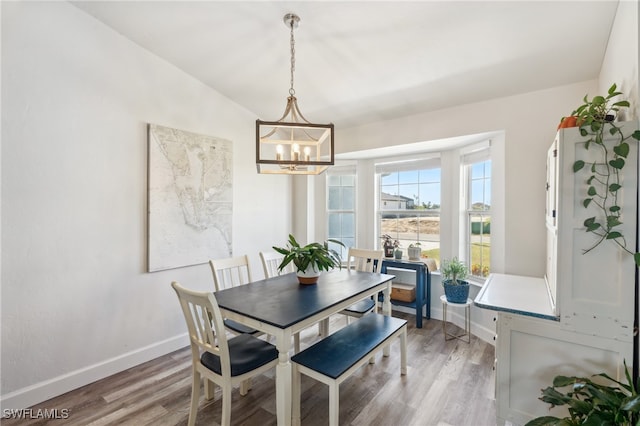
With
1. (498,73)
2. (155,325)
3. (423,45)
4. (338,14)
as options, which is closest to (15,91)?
(155,325)

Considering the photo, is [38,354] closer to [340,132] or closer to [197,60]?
[197,60]

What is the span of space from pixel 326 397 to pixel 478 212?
8.54 feet

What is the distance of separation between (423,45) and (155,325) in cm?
355

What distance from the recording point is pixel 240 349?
6.61 ft

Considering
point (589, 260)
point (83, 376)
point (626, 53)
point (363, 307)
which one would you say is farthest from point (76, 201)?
point (626, 53)

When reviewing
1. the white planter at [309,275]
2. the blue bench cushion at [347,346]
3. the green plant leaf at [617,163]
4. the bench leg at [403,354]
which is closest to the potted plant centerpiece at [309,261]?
the white planter at [309,275]

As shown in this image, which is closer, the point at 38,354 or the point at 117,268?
the point at 38,354

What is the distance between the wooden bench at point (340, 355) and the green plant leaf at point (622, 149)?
1.78 metres

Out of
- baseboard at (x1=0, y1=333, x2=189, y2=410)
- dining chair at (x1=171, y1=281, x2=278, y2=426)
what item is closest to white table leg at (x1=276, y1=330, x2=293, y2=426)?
dining chair at (x1=171, y1=281, x2=278, y2=426)

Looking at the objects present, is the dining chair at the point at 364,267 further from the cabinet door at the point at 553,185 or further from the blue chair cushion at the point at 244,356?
the cabinet door at the point at 553,185

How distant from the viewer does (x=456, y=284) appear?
10.3 ft

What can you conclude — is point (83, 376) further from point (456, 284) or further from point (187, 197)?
point (456, 284)

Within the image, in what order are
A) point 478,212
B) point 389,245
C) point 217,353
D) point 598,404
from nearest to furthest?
point 598,404 < point 217,353 < point 478,212 < point 389,245

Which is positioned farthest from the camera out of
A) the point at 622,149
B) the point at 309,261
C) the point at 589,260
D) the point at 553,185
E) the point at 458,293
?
the point at 458,293
